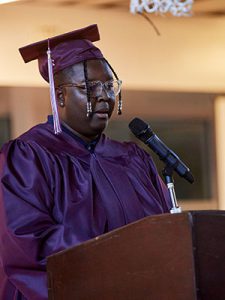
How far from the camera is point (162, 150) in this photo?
2.79m

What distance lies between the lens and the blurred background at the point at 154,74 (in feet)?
18.9

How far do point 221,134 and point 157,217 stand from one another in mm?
4586

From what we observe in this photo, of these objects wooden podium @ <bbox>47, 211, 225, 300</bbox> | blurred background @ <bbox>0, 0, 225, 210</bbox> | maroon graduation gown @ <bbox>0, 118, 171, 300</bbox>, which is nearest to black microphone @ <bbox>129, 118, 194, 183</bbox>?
maroon graduation gown @ <bbox>0, 118, 171, 300</bbox>

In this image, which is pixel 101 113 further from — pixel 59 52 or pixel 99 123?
pixel 59 52

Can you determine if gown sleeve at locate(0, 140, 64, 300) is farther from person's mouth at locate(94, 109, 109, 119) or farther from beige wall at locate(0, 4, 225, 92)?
beige wall at locate(0, 4, 225, 92)

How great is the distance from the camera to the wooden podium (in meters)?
2.31

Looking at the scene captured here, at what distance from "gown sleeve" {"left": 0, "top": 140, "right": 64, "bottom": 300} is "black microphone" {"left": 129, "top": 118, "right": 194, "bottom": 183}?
37 centimetres

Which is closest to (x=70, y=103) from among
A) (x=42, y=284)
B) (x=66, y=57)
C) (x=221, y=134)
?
(x=66, y=57)

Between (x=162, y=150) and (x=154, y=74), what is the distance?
11.9 ft

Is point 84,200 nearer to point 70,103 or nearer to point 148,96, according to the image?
point 70,103

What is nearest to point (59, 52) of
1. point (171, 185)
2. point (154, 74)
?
point (171, 185)

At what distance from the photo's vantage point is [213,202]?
6844mm

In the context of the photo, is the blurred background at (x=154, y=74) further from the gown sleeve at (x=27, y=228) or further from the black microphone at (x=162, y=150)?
the black microphone at (x=162, y=150)

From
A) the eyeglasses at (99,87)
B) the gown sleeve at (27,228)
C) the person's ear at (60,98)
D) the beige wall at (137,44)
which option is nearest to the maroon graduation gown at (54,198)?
the gown sleeve at (27,228)
